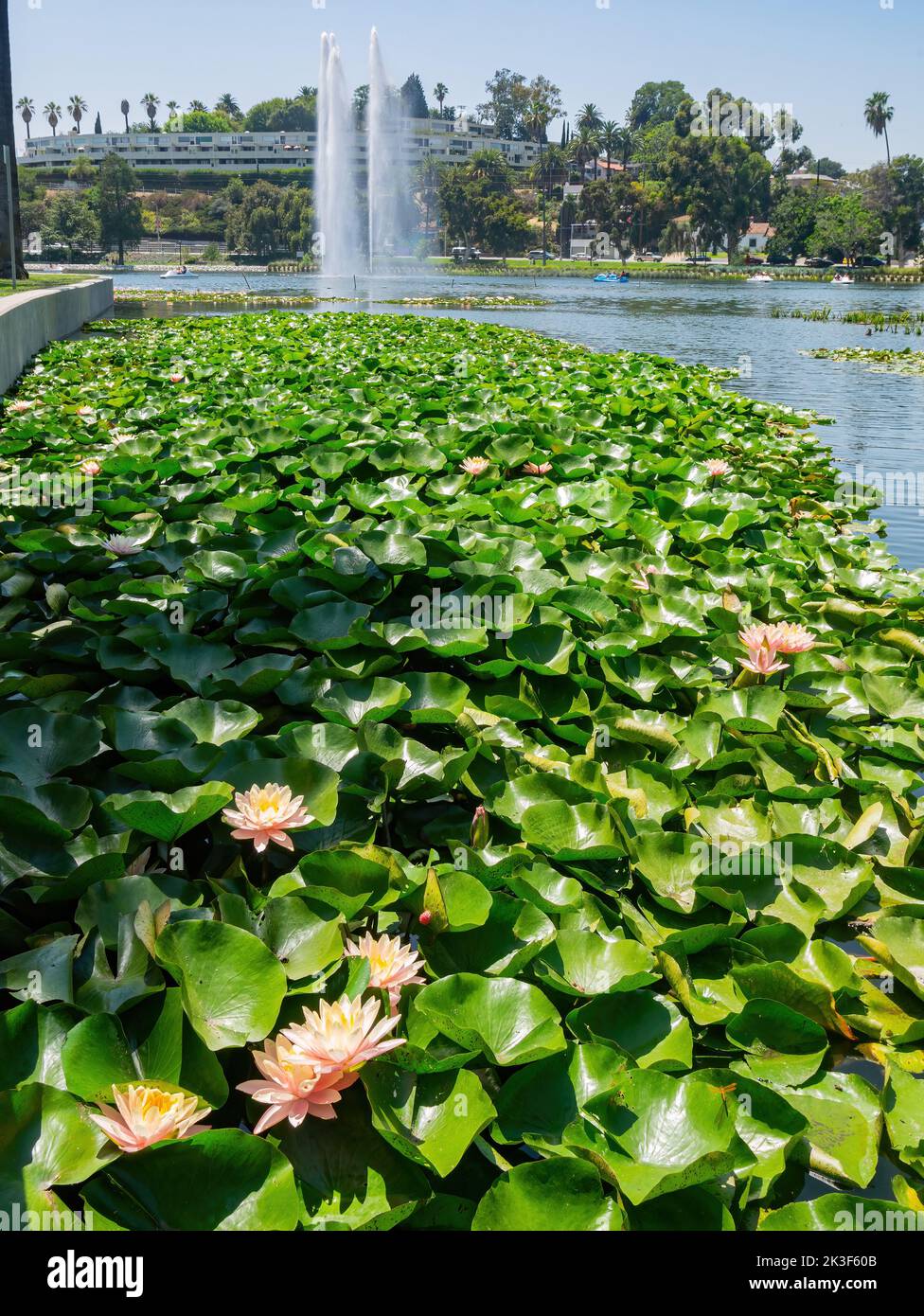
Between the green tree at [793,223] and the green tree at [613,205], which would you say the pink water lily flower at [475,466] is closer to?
the green tree at [613,205]

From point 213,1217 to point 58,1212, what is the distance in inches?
6.4

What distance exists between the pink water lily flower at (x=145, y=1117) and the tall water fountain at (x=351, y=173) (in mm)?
32369

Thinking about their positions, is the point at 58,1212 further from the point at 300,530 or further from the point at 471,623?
the point at 300,530

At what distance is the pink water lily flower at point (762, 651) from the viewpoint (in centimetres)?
246

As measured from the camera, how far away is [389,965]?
133cm

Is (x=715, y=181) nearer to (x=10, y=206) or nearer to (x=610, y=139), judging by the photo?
(x=610, y=139)

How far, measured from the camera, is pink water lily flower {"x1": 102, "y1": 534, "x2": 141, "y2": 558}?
3225 millimetres

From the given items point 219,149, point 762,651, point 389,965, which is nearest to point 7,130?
point 762,651

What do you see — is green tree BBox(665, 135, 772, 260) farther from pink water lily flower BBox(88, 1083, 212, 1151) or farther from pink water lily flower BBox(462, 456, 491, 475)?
pink water lily flower BBox(88, 1083, 212, 1151)

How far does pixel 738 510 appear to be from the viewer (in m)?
4.06

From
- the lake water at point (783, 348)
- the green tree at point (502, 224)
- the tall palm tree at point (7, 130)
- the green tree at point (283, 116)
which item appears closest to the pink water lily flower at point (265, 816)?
the lake water at point (783, 348)

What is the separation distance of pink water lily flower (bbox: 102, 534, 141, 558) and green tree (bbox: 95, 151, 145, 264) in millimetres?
80814

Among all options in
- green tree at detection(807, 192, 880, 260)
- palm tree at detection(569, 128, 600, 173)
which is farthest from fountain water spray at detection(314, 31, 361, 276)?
palm tree at detection(569, 128, 600, 173)
